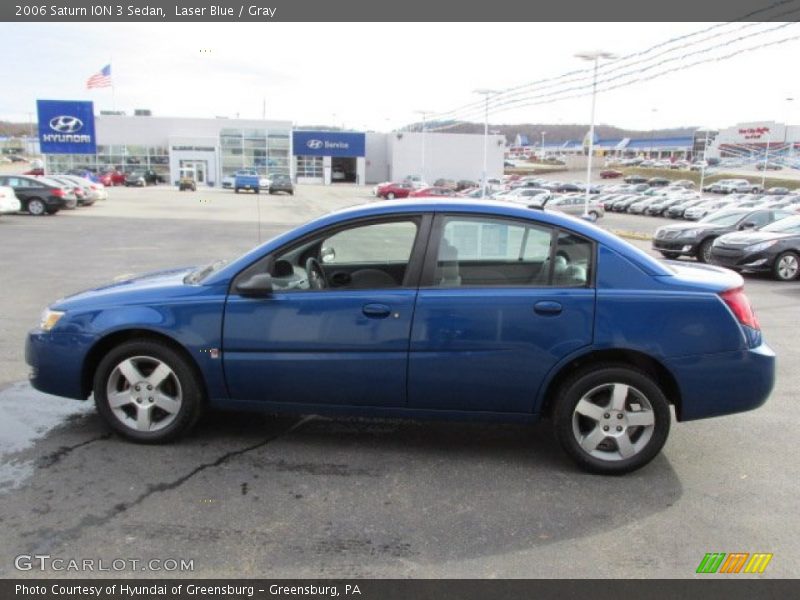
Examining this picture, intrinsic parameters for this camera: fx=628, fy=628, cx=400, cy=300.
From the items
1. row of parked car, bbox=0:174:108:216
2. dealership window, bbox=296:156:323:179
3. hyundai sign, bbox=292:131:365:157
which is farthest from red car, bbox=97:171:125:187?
row of parked car, bbox=0:174:108:216

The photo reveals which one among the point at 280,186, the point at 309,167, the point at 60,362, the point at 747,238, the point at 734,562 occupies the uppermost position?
the point at 309,167

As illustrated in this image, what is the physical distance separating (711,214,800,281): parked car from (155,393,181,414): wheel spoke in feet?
40.6

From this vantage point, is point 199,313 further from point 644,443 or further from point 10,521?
point 644,443

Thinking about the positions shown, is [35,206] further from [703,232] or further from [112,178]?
[112,178]

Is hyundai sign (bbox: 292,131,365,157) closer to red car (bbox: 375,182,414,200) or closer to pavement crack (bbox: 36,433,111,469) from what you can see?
red car (bbox: 375,182,414,200)

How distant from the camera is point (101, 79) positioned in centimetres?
4956

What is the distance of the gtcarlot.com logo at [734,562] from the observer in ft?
9.58

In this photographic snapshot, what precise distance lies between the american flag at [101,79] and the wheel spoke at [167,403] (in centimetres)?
5328

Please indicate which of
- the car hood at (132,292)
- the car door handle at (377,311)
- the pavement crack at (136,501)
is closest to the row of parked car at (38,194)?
the car hood at (132,292)

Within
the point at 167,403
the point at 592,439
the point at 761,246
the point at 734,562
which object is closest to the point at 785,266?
the point at 761,246

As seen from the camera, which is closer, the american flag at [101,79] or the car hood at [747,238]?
the car hood at [747,238]

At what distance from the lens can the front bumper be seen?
13.2 feet

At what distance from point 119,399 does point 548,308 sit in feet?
9.09

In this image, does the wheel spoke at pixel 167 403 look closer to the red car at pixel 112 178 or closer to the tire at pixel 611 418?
the tire at pixel 611 418
